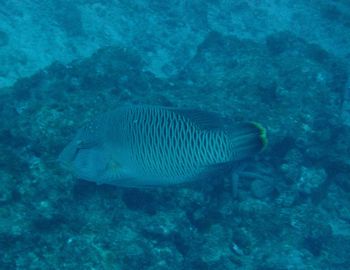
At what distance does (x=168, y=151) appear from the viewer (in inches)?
108

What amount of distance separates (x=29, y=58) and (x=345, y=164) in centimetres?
888

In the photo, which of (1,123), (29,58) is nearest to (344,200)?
(1,123)

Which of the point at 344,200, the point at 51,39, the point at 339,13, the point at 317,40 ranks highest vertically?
the point at 339,13

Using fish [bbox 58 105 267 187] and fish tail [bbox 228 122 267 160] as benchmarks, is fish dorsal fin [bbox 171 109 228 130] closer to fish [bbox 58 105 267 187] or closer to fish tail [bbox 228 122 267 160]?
fish [bbox 58 105 267 187]

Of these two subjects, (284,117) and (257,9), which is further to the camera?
(257,9)

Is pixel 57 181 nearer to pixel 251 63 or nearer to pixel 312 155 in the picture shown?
pixel 312 155

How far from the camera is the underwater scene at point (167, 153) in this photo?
283 centimetres

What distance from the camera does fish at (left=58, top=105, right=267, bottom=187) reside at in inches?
108

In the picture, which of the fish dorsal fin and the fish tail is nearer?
the fish tail

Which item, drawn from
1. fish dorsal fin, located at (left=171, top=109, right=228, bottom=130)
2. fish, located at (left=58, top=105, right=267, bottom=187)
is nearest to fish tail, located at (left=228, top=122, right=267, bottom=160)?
fish, located at (left=58, top=105, right=267, bottom=187)

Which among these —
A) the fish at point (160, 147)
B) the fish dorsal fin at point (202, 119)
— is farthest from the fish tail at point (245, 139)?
the fish dorsal fin at point (202, 119)

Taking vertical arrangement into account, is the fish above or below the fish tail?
below

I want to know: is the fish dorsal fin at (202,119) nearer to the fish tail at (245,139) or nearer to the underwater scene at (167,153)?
the underwater scene at (167,153)

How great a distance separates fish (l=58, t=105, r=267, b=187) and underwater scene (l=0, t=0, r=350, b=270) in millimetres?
10
